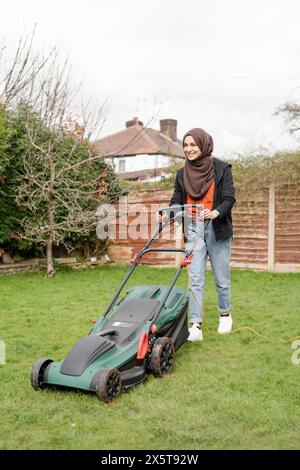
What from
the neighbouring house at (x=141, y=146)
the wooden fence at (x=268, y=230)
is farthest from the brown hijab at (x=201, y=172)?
the neighbouring house at (x=141, y=146)

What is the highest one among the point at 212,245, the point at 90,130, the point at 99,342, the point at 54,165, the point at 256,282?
the point at 90,130

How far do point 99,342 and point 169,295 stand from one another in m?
0.96

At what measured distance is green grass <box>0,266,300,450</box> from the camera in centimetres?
246

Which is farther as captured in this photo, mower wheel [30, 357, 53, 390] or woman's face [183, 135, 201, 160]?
woman's face [183, 135, 201, 160]

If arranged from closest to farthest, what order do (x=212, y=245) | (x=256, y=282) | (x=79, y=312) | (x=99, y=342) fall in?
1. (x=99, y=342)
2. (x=212, y=245)
3. (x=79, y=312)
4. (x=256, y=282)

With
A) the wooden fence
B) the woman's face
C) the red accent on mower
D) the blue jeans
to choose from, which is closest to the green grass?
the red accent on mower

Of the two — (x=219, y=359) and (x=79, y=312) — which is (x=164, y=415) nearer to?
(x=219, y=359)

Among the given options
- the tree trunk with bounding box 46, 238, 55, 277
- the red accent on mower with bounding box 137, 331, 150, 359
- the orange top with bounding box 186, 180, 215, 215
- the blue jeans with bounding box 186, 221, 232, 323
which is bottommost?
the tree trunk with bounding box 46, 238, 55, 277

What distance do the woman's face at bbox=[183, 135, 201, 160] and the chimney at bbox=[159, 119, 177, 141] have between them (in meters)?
27.5

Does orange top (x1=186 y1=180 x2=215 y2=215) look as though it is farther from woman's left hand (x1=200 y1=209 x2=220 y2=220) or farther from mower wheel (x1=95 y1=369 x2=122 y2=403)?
mower wheel (x1=95 y1=369 x2=122 y2=403)

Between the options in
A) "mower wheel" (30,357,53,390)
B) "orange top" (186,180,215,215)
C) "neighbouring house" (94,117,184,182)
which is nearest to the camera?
"mower wheel" (30,357,53,390)

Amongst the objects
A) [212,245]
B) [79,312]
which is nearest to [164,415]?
[212,245]

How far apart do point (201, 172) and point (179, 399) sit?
1.97 metres

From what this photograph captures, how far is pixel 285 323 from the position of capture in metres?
4.95
